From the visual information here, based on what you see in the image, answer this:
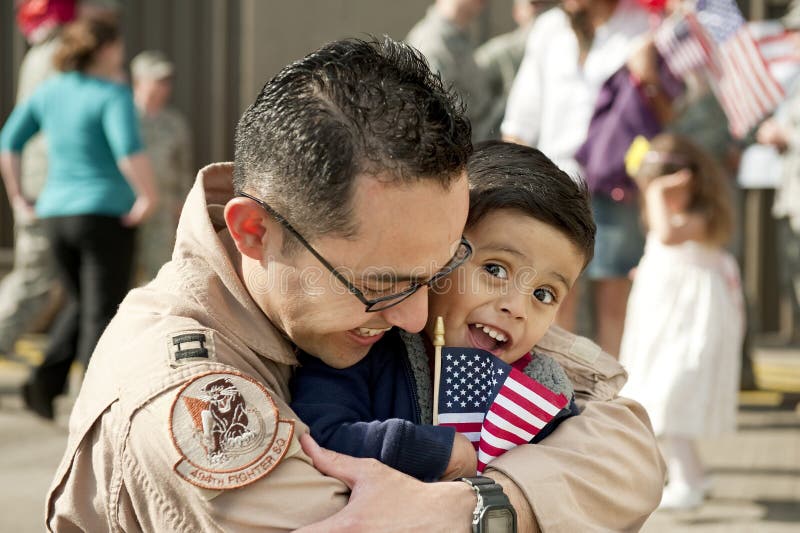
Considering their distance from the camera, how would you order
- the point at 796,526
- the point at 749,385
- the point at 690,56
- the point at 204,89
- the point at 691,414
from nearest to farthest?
the point at 796,526, the point at 691,414, the point at 690,56, the point at 749,385, the point at 204,89

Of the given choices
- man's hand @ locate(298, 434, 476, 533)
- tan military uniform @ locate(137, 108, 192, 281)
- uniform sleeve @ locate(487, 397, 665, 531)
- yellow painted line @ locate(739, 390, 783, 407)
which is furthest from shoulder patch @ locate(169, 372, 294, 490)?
tan military uniform @ locate(137, 108, 192, 281)

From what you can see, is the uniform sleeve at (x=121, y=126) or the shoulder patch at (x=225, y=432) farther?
the uniform sleeve at (x=121, y=126)

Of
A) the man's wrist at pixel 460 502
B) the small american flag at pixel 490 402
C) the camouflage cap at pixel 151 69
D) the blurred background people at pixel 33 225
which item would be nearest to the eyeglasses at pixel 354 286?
the small american flag at pixel 490 402

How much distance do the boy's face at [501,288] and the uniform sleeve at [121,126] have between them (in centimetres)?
427

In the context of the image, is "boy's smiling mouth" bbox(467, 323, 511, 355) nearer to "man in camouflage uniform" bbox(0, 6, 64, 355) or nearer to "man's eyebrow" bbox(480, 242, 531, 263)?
"man's eyebrow" bbox(480, 242, 531, 263)

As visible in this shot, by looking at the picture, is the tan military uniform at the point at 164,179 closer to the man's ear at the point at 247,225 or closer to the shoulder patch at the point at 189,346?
the man's ear at the point at 247,225

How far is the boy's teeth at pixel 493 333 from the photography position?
239 cm

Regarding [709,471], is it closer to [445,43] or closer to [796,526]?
[796,526]

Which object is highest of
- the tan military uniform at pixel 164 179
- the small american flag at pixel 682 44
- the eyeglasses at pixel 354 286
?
the small american flag at pixel 682 44

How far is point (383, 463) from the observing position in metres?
2.05

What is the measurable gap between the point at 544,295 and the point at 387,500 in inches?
28.2

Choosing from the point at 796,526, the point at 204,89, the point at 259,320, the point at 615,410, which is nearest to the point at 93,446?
the point at 259,320

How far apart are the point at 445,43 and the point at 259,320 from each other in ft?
14.6

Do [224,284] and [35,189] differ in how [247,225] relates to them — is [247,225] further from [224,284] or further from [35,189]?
[35,189]
